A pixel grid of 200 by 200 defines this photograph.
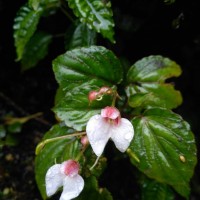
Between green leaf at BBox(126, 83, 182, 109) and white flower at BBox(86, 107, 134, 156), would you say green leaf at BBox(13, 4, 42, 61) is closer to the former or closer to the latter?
green leaf at BBox(126, 83, 182, 109)

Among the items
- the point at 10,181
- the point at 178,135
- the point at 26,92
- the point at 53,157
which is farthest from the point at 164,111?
the point at 26,92

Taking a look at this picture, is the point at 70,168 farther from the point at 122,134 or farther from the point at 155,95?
the point at 155,95

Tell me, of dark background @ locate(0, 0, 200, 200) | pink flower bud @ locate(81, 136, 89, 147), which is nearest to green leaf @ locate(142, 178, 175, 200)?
dark background @ locate(0, 0, 200, 200)

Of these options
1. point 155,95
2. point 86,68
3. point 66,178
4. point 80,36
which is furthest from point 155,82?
point 66,178

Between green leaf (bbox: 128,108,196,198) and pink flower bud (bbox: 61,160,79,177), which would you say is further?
green leaf (bbox: 128,108,196,198)

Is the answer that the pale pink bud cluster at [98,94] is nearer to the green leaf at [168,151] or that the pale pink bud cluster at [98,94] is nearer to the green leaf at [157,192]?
the green leaf at [168,151]

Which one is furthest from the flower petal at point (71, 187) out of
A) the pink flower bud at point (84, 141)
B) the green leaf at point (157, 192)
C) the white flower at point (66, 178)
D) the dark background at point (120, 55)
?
the dark background at point (120, 55)
